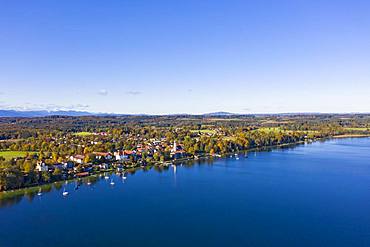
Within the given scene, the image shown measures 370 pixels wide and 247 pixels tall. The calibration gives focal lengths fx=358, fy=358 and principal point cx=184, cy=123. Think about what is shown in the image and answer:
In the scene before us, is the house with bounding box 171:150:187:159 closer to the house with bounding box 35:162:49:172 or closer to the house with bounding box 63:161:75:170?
the house with bounding box 63:161:75:170

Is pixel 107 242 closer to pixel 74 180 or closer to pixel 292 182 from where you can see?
pixel 74 180

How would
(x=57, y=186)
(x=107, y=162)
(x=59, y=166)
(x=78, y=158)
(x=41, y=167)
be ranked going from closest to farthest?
(x=57, y=186)
(x=41, y=167)
(x=59, y=166)
(x=78, y=158)
(x=107, y=162)

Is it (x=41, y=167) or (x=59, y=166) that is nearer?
(x=41, y=167)

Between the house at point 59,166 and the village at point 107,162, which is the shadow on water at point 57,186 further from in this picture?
the house at point 59,166

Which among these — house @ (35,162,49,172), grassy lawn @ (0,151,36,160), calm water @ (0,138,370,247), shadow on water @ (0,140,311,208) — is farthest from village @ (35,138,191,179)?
grassy lawn @ (0,151,36,160)

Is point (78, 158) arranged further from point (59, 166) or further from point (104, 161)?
point (59, 166)

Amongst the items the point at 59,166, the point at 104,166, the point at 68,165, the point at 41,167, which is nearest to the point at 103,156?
the point at 104,166

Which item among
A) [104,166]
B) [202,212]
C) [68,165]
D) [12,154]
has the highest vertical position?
[12,154]

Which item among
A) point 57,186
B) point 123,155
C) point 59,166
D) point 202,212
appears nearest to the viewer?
point 202,212

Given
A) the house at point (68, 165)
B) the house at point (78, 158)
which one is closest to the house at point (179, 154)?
the house at point (78, 158)
